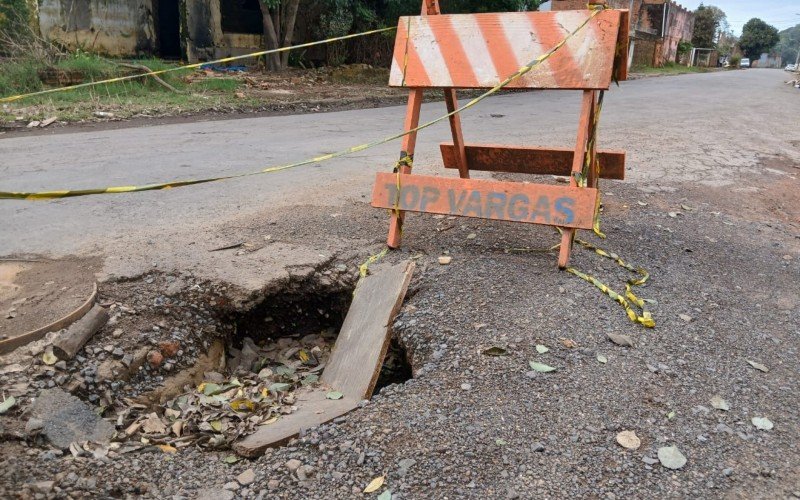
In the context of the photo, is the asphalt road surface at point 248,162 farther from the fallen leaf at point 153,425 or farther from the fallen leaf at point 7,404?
the fallen leaf at point 7,404

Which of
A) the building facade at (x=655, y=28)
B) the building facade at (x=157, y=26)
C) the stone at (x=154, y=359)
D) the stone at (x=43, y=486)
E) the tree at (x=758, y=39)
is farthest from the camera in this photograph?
the tree at (x=758, y=39)

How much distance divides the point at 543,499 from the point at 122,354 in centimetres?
199

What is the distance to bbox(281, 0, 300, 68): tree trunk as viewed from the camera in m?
15.5

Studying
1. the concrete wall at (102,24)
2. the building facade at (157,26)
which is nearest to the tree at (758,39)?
the building facade at (157,26)

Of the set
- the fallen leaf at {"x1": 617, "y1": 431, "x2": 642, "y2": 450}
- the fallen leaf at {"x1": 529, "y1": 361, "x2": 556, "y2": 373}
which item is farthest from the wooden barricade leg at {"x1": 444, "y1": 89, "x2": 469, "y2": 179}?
the fallen leaf at {"x1": 617, "y1": 431, "x2": 642, "y2": 450}

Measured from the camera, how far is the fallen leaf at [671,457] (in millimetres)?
2180

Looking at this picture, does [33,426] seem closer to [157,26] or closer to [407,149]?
[407,149]

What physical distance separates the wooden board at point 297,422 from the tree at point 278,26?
1355 centimetres

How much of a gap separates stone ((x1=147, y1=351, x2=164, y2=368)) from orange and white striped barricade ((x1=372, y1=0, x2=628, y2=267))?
144 centimetres

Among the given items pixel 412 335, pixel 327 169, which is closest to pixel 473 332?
pixel 412 335

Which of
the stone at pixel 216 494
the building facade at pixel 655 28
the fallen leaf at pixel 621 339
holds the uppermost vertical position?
the building facade at pixel 655 28

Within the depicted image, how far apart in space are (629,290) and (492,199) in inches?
34.4

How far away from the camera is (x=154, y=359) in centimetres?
306

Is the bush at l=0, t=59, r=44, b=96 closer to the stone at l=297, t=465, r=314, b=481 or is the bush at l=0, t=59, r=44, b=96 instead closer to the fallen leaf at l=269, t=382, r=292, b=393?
the fallen leaf at l=269, t=382, r=292, b=393
